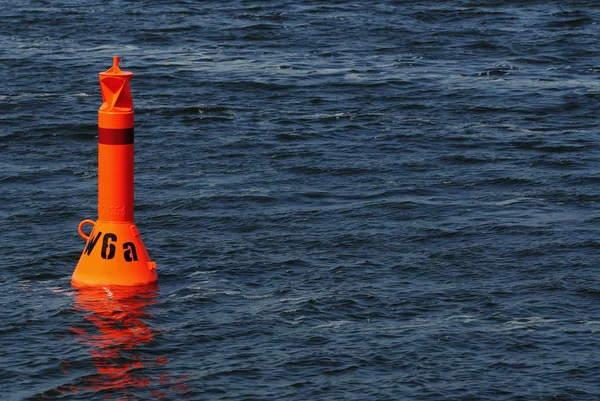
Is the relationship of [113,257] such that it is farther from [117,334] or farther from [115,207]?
[117,334]

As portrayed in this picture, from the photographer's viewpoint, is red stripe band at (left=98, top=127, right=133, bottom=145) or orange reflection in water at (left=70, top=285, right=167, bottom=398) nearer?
orange reflection in water at (left=70, top=285, right=167, bottom=398)

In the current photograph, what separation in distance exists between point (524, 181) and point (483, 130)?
8.37ft

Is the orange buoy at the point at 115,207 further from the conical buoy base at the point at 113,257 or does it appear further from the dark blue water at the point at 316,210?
the dark blue water at the point at 316,210

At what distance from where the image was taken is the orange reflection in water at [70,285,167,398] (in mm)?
8784

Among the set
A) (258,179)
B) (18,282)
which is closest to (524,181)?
(258,179)

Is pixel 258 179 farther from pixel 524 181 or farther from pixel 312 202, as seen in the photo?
pixel 524 181

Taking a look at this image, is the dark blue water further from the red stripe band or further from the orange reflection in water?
the red stripe band

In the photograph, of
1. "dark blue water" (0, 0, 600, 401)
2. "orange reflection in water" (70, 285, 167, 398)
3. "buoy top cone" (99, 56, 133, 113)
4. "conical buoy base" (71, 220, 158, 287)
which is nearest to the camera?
"orange reflection in water" (70, 285, 167, 398)

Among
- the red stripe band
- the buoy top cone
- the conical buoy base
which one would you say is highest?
the buoy top cone

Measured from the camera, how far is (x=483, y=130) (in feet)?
54.6

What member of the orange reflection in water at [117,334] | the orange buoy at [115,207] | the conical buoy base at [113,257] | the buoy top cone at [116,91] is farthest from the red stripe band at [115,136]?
the orange reflection in water at [117,334]

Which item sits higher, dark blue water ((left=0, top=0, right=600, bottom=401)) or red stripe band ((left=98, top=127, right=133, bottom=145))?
red stripe band ((left=98, top=127, right=133, bottom=145))

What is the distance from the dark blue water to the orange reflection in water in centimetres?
2

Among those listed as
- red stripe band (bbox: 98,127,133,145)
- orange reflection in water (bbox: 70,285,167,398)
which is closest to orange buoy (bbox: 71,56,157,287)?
red stripe band (bbox: 98,127,133,145)
